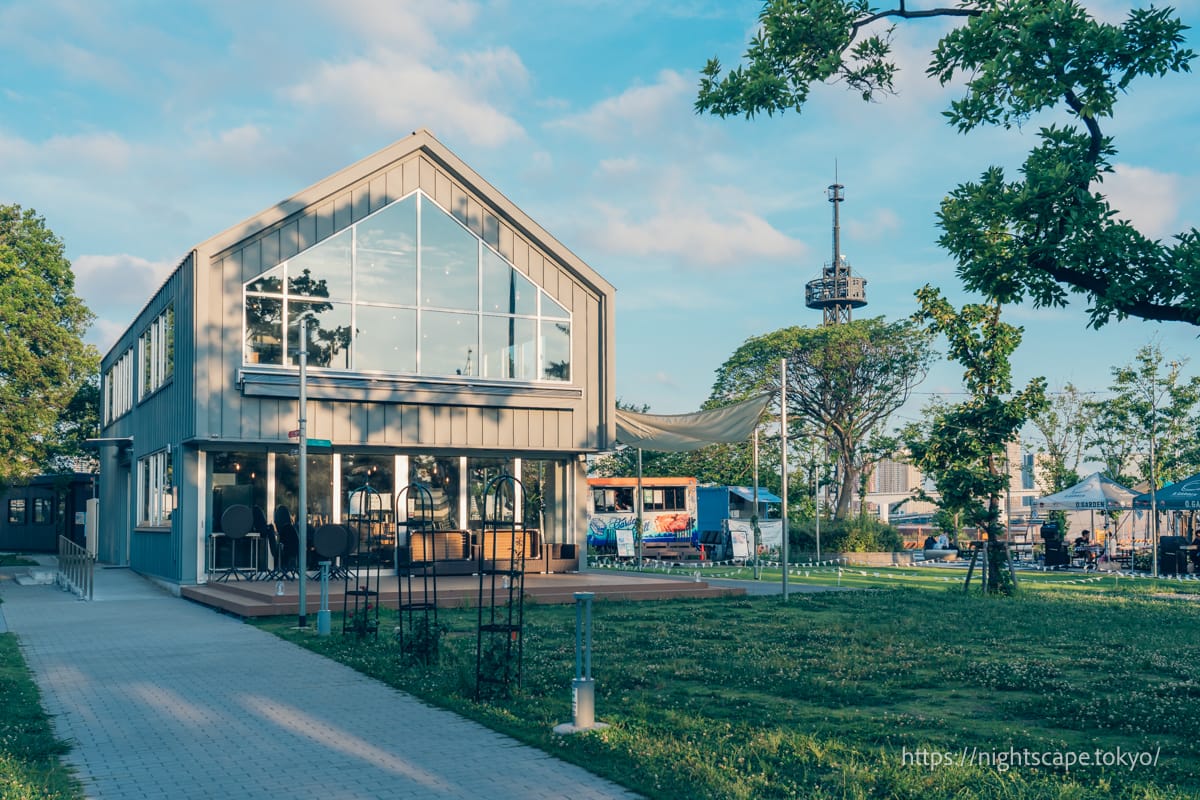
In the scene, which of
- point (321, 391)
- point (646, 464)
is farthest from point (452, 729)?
point (646, 464)

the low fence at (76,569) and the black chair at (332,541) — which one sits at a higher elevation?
the black chair at (332,541)

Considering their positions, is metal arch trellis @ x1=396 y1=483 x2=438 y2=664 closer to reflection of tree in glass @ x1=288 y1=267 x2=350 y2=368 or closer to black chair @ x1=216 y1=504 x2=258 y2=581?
black chair @ x1=216 y1=504 x2=258 y2=581

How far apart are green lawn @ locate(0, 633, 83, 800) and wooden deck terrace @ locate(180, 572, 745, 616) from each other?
19.6 ft

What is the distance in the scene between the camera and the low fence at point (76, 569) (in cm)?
1938

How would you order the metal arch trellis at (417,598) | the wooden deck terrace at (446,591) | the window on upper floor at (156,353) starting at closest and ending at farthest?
the metal arch trellis at (417,598) < the wooden deck terrace at (446,591) < the window on upper floor at (156,353)

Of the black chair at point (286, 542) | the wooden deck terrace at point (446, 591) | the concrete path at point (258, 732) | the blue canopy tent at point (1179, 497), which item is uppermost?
the blue canopy tent at point (1179, 497)

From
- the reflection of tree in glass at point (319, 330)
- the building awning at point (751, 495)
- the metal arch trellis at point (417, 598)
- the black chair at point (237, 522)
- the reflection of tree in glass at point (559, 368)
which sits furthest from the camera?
the building awning at point (751, 495)

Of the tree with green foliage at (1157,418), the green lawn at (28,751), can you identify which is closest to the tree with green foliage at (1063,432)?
the tree with green foliage at (1157,418)

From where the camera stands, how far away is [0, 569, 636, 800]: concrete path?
6352mm

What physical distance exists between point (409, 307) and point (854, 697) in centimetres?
1401

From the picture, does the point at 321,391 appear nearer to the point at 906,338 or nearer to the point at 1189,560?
the point at 1189,560

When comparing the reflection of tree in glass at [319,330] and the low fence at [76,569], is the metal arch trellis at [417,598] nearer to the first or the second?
the reflection of tree in glass at [319,330]

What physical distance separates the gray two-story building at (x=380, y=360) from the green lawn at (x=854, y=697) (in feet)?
18.3

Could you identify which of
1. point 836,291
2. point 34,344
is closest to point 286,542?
point 34,344
